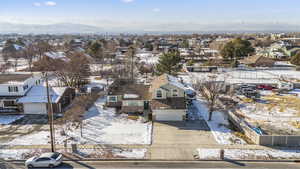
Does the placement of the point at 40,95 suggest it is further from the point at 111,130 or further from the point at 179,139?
the point at 179,139

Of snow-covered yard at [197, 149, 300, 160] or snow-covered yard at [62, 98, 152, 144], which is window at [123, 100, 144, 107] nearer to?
snow-covered yard at [62, 98, 152, 144]

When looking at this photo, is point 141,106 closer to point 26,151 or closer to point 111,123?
point 111,123

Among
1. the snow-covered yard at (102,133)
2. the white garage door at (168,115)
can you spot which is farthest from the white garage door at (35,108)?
the white garage door at (168,115)

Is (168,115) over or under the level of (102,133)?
over

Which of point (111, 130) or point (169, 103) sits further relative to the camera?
point (169, 103)

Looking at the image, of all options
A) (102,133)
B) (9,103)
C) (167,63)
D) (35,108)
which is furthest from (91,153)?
(167,63)

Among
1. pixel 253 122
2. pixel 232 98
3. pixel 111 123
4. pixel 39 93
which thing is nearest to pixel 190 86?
pixel 232 98

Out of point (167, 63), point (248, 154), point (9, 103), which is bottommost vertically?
point (248, 154)

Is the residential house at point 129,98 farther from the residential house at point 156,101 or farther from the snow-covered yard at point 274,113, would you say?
the snow-covered yard at point 274,113
